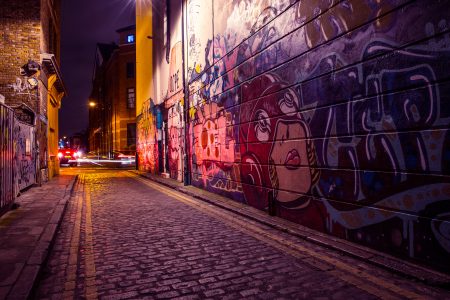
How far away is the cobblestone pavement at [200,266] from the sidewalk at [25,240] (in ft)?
0.64

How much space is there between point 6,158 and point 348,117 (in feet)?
25.4

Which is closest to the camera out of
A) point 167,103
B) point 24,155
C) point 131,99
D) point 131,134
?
point 24,155

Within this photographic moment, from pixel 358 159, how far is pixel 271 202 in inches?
110

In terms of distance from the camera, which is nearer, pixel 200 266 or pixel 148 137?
pixel 200 266

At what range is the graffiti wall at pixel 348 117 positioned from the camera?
13.5 ft

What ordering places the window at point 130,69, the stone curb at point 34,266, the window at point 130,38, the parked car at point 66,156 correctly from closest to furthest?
the stone curb at point 34,266 → the parked car at point 66,156 → the window at point 130,69 → the window at point 130,38

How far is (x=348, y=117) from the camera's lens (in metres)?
5.40

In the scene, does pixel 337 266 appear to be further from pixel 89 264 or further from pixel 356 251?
pixel 89 264

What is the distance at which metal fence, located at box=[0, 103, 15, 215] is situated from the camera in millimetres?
7680

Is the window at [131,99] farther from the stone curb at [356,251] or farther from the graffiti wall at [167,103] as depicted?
the stone curb at [356,251]

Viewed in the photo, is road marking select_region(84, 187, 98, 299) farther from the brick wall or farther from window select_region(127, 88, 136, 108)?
window select_region(127, 88, 136, 108)

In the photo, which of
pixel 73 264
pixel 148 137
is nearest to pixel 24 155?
pixel 73 264

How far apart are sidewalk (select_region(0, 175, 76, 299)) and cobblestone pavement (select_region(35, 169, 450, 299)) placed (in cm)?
19

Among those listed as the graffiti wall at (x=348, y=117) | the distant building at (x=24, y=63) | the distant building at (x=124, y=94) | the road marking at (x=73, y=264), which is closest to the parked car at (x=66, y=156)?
the distant building at (x=124, y=94)
